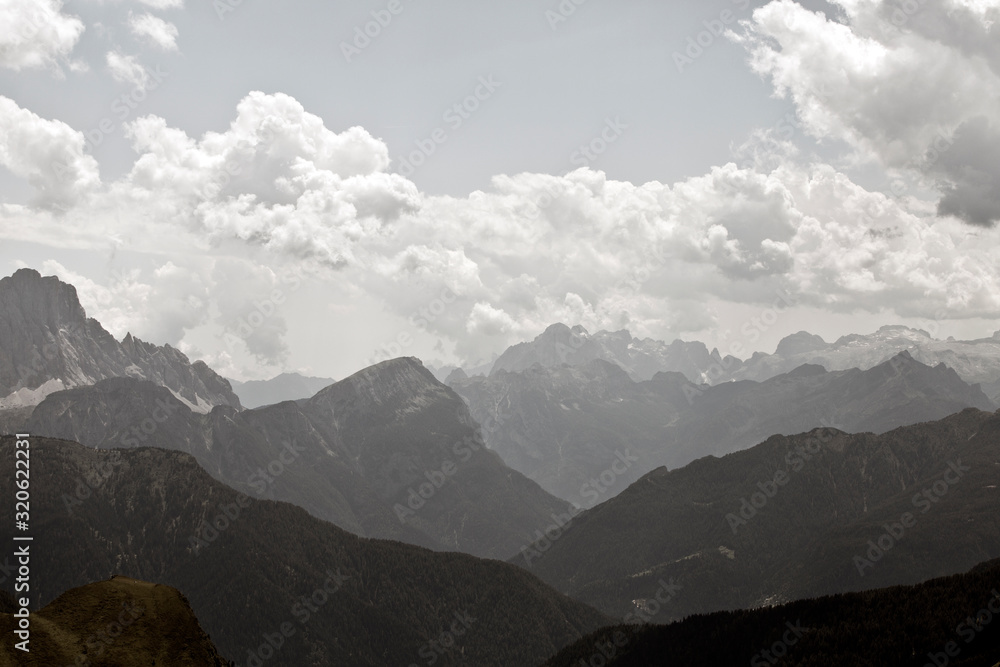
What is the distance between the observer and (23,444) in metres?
136

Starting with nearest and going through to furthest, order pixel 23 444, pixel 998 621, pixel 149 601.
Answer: pixel 149 601, pixel 23 444, pixel 998 621

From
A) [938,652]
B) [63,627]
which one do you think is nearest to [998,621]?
[938,652]

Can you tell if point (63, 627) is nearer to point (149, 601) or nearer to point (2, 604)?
point (149, 601)

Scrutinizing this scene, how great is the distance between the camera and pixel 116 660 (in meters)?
69.3

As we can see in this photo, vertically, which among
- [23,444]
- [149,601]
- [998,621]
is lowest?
[998,621]

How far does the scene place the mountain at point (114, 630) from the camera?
67500 millimetres

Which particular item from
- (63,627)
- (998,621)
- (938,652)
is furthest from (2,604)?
(998,621)

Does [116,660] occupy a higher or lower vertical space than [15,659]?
lower

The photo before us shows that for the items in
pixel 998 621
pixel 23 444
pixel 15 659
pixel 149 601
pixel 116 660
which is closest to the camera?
pixel 15 659

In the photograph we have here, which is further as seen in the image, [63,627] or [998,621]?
[998,621]

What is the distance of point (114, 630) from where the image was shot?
71.9 m

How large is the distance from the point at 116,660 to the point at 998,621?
21878 centimetres

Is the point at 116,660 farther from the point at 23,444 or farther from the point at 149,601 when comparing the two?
the point at 23,444

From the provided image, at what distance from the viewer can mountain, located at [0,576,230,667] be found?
6750 centimetres
